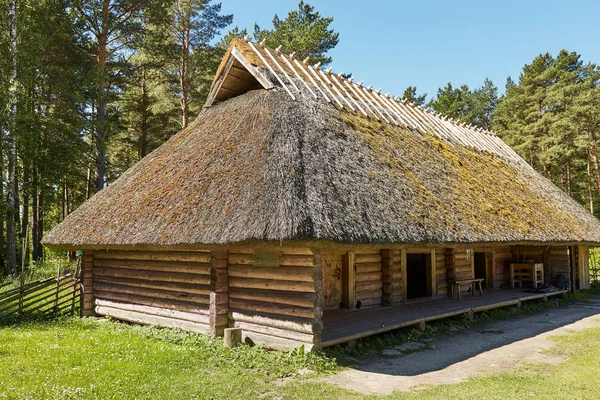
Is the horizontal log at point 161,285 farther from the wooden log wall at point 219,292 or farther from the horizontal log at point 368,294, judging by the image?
the horizontal log at point 368,294

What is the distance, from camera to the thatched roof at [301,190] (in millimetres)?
7617

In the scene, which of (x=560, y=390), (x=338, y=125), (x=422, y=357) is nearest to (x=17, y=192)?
(x=338, y=125)

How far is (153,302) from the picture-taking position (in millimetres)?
10633

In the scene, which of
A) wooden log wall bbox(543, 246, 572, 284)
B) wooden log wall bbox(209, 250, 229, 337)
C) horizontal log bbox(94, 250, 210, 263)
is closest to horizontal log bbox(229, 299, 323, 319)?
wooden log wall bbox(209, 250, 229, 337)

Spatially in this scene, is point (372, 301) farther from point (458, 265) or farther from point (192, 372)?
point (192, 372)

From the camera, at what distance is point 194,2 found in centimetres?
2295

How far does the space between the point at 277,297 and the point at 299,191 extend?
216 cm

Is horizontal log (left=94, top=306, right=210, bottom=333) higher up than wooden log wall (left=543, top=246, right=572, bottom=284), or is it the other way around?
wooden log wall (left=543, top=246, right=572, bottom=284)

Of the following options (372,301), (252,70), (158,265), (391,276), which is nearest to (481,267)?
(391,276)

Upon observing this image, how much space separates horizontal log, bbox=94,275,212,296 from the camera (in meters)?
9.47

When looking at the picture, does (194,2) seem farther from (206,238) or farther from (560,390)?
(560,390)

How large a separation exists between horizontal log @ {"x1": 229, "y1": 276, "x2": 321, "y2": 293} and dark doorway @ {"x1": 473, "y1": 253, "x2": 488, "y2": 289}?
10674 millimetres

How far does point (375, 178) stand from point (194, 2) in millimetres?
18525

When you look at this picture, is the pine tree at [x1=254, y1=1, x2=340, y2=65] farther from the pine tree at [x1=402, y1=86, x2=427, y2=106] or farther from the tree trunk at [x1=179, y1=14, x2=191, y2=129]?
the pine tree at [x1=402, y1=86, x2=427, y2=106]
